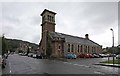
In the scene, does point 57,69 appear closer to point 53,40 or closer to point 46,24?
point 53,40

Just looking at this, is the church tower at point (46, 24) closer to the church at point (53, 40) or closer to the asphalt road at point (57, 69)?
the church at point (53, 40)

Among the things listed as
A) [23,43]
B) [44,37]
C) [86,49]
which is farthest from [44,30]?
[23,43]

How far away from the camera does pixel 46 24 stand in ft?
260

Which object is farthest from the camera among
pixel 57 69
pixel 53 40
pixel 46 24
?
pixel 46 24

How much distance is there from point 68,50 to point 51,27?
12.0 m

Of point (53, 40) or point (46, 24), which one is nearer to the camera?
point (53, 40)

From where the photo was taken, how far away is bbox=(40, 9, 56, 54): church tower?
79.7 metres

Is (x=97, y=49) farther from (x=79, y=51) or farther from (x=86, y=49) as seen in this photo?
(x=79, y=51)

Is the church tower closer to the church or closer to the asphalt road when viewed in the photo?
the church

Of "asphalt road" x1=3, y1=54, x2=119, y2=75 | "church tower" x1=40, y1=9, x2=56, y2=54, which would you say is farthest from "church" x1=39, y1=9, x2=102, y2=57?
→ "asphalt road" x1=3, y1=54, x2=119, y2=75

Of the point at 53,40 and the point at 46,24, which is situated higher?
the point at 46,24

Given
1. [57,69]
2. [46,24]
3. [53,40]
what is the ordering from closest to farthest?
[57,69] < [53,40] < [46,24]

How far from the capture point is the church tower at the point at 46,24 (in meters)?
79.7

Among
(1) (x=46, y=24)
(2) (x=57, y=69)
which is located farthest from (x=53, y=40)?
(2) (x=57, y=69)
